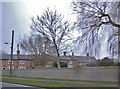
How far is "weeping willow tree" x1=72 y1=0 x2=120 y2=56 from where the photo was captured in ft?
84.7

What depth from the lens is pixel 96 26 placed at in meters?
26.2

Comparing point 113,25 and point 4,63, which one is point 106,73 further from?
point 4,63

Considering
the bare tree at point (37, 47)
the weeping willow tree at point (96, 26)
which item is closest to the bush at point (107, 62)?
the weeping willow tree at point (96, 26)

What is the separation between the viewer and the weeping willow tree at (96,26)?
84.7 feet

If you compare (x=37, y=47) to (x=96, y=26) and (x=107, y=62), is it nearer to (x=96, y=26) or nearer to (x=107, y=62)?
(x=107, y=62)

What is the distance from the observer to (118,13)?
2408 centimetres

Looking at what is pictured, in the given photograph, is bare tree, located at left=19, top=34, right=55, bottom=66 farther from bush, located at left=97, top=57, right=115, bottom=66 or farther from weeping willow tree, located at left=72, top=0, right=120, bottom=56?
weeping willow tree, located at left=72, top=0, right=120, bottom=56

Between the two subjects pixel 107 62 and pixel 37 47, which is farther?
pixel 37 47

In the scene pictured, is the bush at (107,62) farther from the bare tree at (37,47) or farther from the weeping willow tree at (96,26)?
the bare tree at (37,47)

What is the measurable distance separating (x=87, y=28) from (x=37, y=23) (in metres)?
42.2

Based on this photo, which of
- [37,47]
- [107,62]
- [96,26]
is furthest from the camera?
[37,47]

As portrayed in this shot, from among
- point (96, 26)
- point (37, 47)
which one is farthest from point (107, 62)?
point (37, 47)

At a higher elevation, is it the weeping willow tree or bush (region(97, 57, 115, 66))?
the weeping willow tree

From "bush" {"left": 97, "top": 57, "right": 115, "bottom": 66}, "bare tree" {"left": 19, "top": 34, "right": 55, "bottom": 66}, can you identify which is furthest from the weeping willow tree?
"bare tree" {"left": 19, "top": 34, "right": 55, "bottom": 66}
